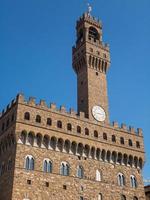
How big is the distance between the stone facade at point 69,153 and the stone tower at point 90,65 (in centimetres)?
18

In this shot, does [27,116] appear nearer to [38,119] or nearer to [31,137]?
[38,119]

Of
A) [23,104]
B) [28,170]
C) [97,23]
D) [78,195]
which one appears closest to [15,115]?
[23,104]

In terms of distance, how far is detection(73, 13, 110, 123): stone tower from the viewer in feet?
156

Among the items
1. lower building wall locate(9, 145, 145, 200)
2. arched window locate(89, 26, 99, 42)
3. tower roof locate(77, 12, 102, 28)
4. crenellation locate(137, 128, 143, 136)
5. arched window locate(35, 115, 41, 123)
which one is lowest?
lower building wall locate(9, 145, 145, 200)

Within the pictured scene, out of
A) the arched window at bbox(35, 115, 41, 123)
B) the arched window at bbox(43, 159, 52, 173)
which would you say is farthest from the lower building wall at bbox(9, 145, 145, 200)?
the arched window at bbox(35, 115, 41, 123)

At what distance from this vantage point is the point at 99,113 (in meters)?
46.7

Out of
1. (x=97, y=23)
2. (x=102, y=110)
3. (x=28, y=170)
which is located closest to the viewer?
(x=28, y=170)

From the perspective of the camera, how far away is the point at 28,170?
122 ft

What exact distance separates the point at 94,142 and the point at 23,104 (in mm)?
10947

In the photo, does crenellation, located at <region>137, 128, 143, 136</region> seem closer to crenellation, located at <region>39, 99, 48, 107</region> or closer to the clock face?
the clock face

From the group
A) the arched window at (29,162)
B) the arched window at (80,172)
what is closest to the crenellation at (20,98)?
the arched window at (29,162)

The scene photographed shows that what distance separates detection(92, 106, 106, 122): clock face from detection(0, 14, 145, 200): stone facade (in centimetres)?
73

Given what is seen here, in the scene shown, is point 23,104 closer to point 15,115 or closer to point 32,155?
point 15,115

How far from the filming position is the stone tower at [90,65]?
156 ft
